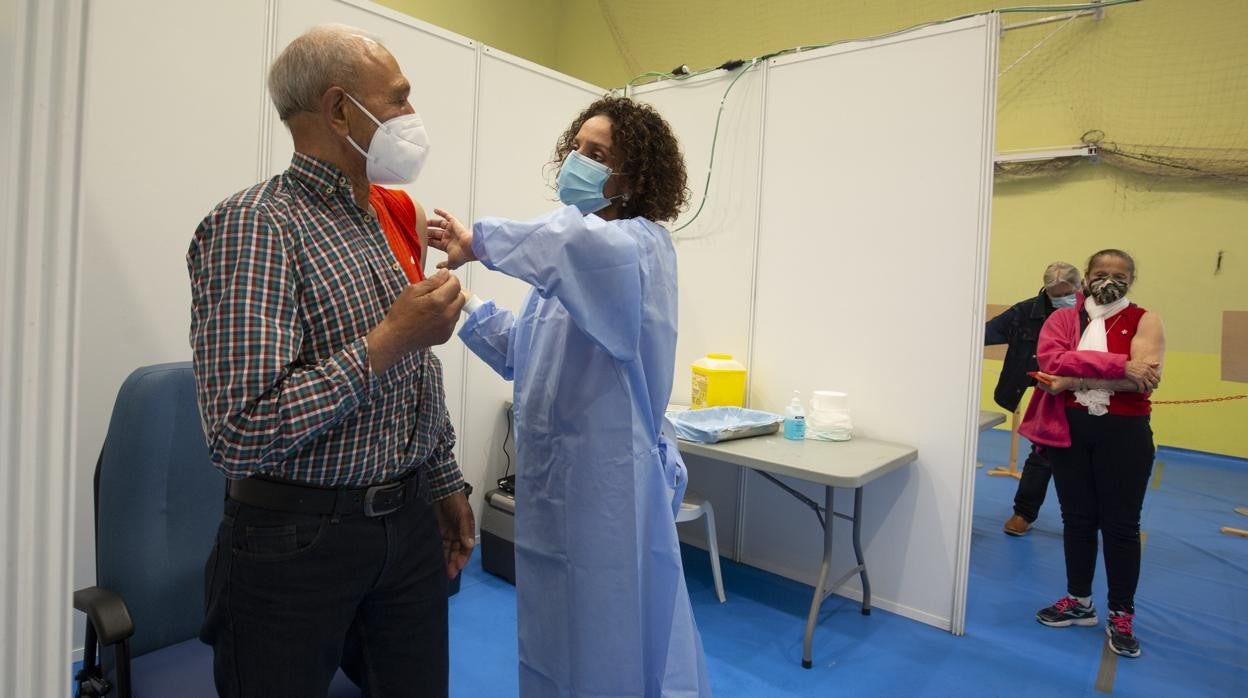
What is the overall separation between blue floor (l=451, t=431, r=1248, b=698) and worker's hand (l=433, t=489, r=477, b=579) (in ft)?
3.31

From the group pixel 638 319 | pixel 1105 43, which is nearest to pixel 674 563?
pixel 638 319

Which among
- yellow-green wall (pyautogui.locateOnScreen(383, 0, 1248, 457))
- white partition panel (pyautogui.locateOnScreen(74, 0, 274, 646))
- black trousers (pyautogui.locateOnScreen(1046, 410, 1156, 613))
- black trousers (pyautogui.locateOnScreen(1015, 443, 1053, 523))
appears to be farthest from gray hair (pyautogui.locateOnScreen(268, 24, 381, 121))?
yellow-green wall (pyautogui.locateOnScreen(383, 0, 1248, 457))

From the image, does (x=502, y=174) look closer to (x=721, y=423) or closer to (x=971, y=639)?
(x=721, y=423)

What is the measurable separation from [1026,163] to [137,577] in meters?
6.37

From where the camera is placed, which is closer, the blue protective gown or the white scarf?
the blue protective gown

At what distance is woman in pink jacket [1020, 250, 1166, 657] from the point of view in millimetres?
2400

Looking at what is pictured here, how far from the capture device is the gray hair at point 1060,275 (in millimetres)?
3369

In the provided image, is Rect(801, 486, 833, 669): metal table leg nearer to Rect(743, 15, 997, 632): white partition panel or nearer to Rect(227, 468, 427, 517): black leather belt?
Rect(743, 15, 997, 632): white partition panel

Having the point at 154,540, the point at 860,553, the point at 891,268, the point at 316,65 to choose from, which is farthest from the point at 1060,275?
the point at 154,540

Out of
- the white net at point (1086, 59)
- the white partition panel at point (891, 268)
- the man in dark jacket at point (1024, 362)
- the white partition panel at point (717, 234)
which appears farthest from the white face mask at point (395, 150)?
the white net at point (1086, 59)

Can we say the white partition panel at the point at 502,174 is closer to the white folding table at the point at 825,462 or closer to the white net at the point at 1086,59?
the white folding table at the point at 825,462

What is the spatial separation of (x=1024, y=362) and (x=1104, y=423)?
1.30 m

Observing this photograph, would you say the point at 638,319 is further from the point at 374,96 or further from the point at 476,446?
the point at 476,446

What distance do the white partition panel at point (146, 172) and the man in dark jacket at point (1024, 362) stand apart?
3453 millimetres
